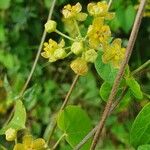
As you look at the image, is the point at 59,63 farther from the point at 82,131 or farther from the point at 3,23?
the point at 82,131

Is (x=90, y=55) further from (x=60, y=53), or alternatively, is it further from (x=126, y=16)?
(x=126, y=16)

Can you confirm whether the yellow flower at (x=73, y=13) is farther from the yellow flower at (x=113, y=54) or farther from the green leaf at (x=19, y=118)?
the green leaf at (x=19, y=118)

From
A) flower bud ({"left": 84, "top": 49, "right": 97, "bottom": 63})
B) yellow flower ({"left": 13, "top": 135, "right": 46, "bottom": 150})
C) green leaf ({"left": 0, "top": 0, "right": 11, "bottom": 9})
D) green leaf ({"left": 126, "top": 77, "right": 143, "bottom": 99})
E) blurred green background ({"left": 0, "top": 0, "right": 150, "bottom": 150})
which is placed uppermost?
flower bud ({"left": 84, "top": 49, "right": 97, "bottom": 63})

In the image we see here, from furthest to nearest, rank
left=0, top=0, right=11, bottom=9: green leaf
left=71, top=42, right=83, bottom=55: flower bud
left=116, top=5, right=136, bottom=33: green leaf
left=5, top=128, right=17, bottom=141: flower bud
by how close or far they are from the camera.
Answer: left=0, top=0, right=11, bottom=9: green leaf
left=116, top=5, right=136, bottom=33: green leaf
left=5, top=128, right=17, bottom=141: flower bud
left=71, top=42, right=83, bottom=55: flower bud

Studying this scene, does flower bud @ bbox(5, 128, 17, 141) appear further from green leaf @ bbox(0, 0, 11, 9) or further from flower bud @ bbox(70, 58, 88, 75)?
green leaf @ bbox(0, 0, 11, 9)

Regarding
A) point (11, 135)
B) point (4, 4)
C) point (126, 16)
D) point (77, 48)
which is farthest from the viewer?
point (4, 4)

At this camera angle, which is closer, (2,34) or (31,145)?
(31,145)

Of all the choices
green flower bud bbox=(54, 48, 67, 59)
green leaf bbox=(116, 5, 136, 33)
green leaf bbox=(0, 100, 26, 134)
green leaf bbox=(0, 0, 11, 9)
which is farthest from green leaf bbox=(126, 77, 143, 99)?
green leaf bbox=(0, 0, 11, 9)

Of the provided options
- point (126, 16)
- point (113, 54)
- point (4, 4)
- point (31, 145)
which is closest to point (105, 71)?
point (113, 54)

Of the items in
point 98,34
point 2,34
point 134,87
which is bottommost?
point 2,34
